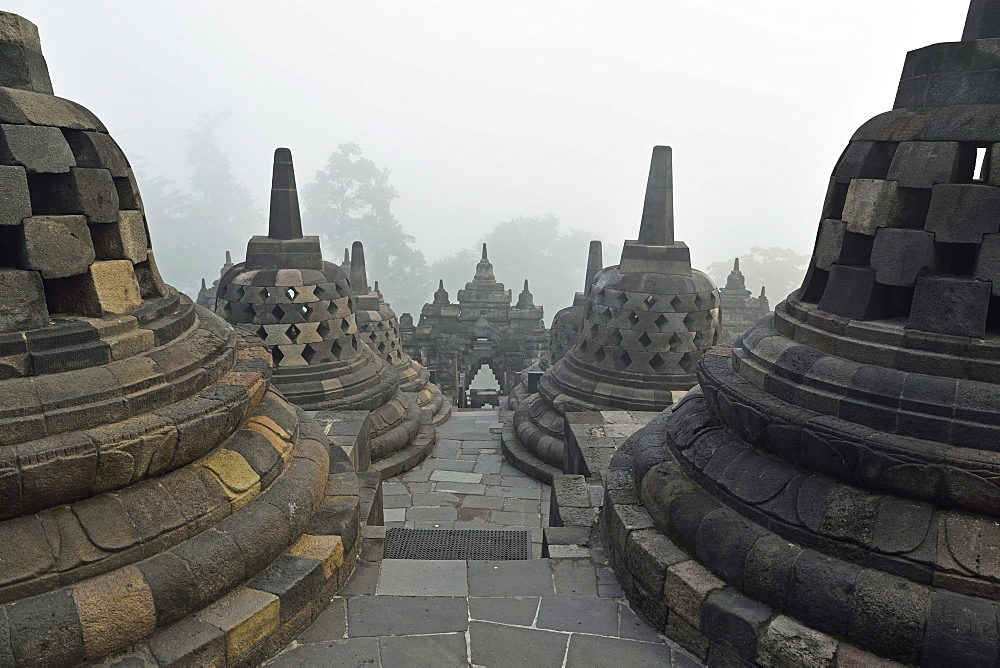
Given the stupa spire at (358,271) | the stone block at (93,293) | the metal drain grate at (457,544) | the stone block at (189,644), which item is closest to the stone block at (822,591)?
the stone block at (189,644)

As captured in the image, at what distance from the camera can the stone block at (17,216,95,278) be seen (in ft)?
9.88

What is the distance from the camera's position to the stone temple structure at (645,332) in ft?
29.0

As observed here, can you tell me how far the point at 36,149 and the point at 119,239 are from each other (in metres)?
0.60

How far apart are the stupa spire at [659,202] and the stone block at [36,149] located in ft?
23.9

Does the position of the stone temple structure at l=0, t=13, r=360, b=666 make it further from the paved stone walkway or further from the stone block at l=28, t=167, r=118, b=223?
the paved stone walkway

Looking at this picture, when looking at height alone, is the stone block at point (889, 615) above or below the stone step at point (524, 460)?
above

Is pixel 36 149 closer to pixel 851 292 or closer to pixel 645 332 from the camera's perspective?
pixel 851 292

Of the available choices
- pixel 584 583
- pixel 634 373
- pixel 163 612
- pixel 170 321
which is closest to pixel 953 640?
pixel 584 583

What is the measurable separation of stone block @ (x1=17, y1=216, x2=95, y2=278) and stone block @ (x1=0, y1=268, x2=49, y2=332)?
0.21 feet

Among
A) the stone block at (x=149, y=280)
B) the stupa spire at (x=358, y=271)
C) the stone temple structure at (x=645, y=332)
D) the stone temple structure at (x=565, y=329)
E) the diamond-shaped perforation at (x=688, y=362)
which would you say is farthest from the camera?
the stupa spire at (x=358, y=271)

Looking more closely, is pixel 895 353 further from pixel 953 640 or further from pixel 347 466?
pixel 347 466

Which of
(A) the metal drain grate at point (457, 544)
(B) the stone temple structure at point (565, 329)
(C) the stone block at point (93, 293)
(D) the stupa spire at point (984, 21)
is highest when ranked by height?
(D) the stupa spire at point (984, 21)

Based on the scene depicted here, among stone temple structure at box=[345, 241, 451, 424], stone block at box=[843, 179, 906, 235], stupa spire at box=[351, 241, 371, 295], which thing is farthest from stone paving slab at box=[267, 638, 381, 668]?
stupa spire at box=[351, 241, 371, 295]

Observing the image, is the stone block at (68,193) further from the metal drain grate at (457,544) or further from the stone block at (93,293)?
the metal drain grate at (457,544)
